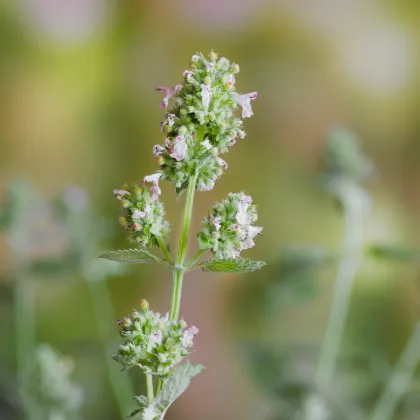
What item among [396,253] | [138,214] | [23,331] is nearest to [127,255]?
[138,214]

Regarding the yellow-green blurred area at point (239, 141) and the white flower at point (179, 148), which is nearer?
the white flower at point (179, 148)

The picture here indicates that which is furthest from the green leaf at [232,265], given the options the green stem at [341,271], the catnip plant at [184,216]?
the green stem at [341,271]

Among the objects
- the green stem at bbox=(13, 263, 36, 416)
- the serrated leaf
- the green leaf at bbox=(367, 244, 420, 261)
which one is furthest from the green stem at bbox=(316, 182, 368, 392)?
the serrated leaf

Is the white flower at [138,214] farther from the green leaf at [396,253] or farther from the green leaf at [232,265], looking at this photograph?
the green leaf at [396,253]

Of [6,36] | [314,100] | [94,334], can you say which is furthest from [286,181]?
[6,36]

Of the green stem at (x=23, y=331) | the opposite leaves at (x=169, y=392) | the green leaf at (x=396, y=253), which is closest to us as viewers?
the opposite leaves at (x=169, y=392)

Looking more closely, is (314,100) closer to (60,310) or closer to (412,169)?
(412,169)

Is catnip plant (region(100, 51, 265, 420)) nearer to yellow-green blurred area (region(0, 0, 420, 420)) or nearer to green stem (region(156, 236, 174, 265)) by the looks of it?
green stem (region(156, 236, 174, 265))
